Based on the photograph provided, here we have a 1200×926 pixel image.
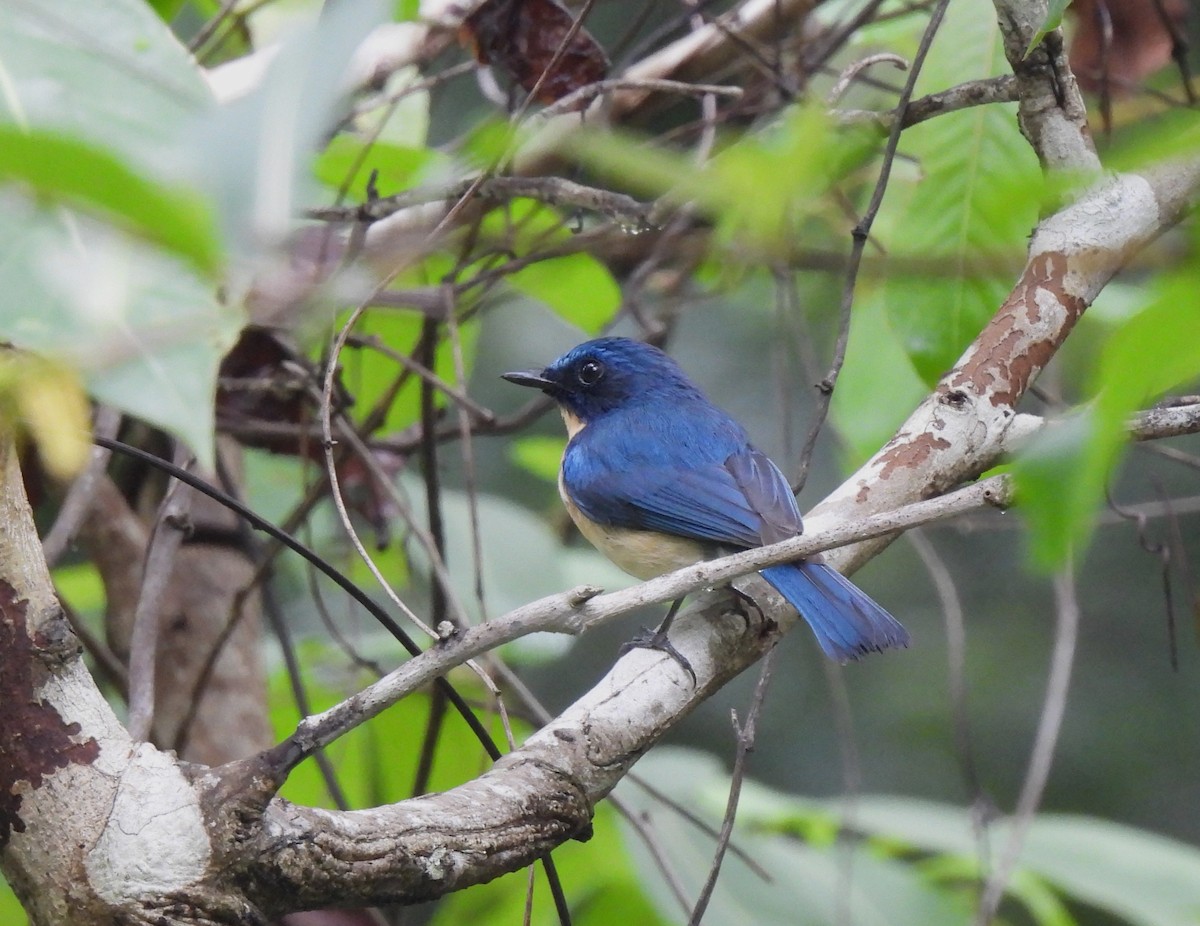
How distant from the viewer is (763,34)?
3641 millimetres

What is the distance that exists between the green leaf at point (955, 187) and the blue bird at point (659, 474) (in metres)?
0.55

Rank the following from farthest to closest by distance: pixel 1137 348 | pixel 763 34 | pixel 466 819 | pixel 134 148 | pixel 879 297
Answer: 1. pixel 763 34
2. pixel 879 297
3. pixel 466 819
4. pixel 134 148
5. pixel 1137 348

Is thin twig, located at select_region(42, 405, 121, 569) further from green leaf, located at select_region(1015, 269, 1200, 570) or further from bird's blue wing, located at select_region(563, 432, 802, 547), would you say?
green leaf, located at select_region(1015, 269, 1200, 570)

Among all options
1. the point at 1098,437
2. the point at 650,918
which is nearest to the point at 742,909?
the point at 650,918

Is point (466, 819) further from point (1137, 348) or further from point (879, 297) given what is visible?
point (879, 297)

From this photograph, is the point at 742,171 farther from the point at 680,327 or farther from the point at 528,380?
the point at 680,327

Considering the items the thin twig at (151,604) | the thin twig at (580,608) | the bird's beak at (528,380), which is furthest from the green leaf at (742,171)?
the bird's beak at (528,380)

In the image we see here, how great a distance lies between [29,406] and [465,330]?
2897 mm

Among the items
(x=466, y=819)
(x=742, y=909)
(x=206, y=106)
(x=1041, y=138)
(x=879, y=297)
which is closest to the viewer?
(x=206, y=106)

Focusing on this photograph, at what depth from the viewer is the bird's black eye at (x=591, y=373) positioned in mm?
4207

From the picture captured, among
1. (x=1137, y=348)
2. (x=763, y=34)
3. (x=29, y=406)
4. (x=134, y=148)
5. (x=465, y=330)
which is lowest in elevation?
(x=29, y=406)

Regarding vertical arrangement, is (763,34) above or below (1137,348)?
above

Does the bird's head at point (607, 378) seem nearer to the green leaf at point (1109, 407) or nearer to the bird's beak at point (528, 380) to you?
the bird's beak at point (528, 380)

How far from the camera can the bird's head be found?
412cm
